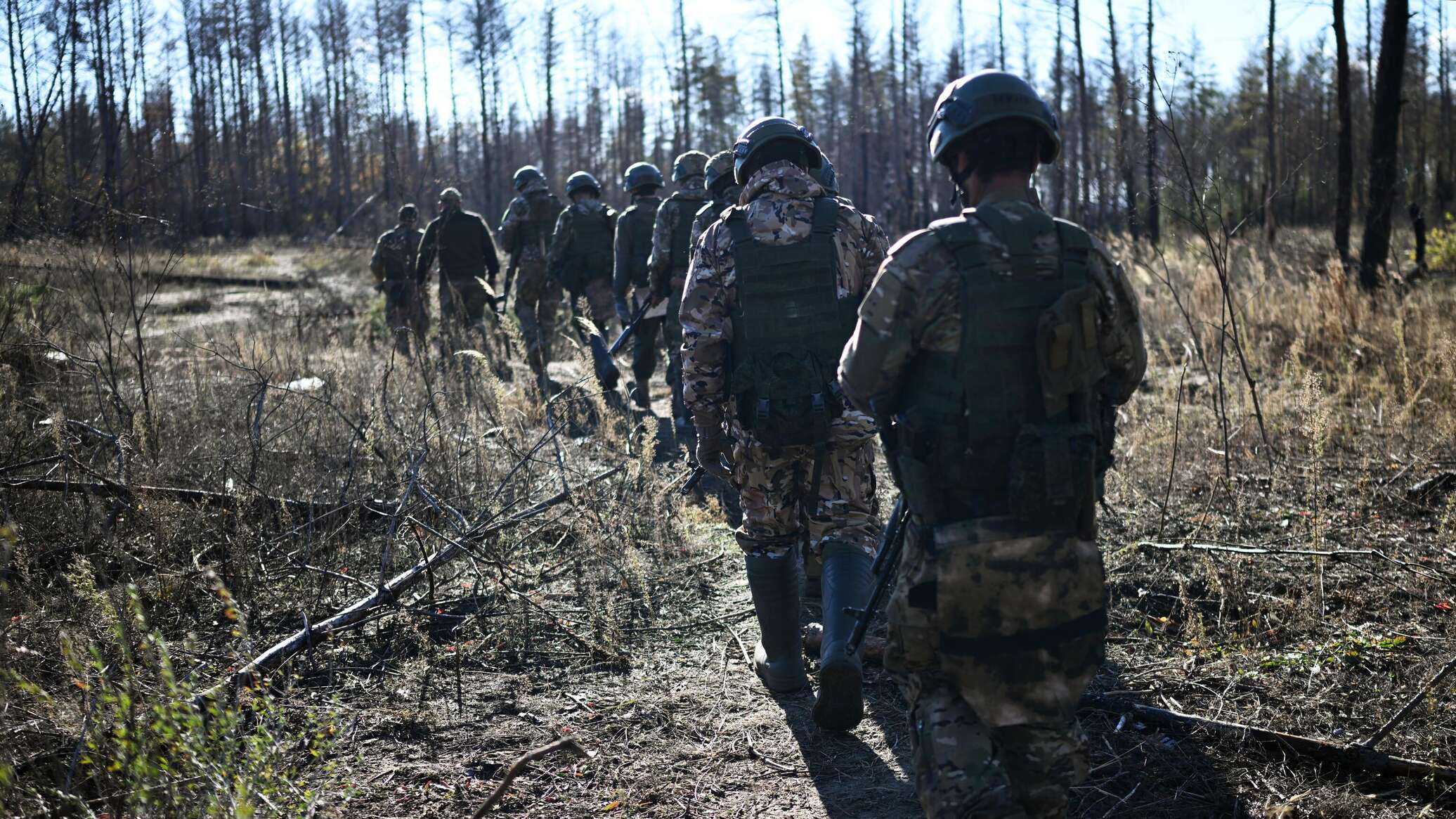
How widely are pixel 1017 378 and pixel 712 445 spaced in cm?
175

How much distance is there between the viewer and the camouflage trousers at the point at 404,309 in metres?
11.2

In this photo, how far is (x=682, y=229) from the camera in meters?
7.17

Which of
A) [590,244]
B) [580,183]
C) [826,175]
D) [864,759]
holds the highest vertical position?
[580,183]

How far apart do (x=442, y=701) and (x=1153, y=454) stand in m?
4.25

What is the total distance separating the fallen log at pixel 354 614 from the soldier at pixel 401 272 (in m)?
6.66

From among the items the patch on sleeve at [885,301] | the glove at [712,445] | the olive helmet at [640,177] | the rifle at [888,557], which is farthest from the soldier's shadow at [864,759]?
the olive helmet at [640,177]

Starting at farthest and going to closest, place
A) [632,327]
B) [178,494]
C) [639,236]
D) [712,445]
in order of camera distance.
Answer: [639,236] → [632,327] → [178,494] → [712,445]

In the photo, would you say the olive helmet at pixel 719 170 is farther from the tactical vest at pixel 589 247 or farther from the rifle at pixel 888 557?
the tactical vest at pixel 589 247

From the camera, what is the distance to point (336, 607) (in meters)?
4.16

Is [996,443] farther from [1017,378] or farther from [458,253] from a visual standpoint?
[458,253]

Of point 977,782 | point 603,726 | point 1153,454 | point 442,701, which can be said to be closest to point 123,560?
point 442,701

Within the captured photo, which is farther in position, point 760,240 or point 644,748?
point 760,240

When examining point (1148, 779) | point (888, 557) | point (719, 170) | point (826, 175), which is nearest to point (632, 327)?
point (719, 170)

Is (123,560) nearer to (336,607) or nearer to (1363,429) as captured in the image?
(336,607)
